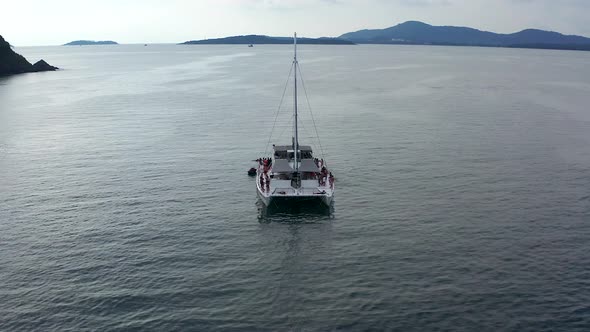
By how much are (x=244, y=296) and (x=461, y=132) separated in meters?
77.6

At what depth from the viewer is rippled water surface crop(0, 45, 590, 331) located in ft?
132

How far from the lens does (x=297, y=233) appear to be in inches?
2212

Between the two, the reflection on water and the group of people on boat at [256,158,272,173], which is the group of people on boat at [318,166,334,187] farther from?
the group of people on boat at [256,158,272,173]

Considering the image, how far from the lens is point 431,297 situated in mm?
41906

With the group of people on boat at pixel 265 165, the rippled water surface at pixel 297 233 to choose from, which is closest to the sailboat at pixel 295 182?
the group of people on boat at pixel 265 165

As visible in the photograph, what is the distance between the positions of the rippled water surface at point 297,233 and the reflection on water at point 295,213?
410 mm

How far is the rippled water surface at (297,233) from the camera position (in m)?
40.2

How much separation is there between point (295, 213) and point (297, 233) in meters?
6.47

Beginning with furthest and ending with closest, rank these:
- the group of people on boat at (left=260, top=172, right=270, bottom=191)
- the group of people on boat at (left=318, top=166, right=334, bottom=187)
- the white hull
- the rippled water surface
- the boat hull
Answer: the group of people on boat at (left=318, top=166, right=334, bottom=187) < the group of people on boat at (left=260, top=172, right=270, bottom=191) < the boat hull < the white hull < the rippled water surface

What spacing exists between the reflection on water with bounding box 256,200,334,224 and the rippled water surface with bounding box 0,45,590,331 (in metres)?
0.41

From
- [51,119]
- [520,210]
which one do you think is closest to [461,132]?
[520,210]

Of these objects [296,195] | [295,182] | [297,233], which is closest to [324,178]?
[295,182]

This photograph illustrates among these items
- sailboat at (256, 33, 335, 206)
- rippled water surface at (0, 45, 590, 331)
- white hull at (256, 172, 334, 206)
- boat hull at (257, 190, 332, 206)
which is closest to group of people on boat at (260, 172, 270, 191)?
sailboat at (256, 33, 335, 206)

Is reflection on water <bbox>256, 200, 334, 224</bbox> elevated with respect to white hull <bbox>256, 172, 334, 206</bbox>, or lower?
lower
